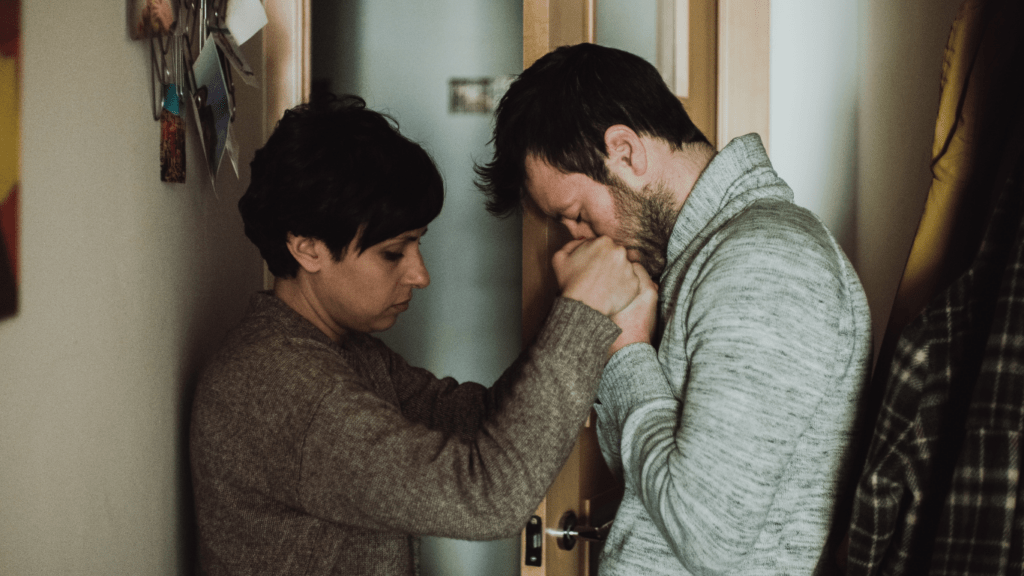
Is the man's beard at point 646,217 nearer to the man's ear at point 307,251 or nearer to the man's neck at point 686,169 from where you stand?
the man's neck at point 686,169

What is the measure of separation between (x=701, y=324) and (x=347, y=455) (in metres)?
0.43

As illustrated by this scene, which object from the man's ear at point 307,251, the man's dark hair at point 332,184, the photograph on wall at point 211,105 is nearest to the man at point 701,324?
the man's dark hair at point 332,184

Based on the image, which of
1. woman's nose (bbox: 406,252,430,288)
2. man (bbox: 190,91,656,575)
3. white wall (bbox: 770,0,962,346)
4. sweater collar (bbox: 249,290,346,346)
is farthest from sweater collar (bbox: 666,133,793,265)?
white wall (bbox: 770,0,962,346)

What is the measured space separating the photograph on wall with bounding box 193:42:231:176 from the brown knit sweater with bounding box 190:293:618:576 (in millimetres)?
347

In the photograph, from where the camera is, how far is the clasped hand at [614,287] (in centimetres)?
98

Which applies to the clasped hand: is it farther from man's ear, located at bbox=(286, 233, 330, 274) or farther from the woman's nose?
man's ear, located at bbox=(286, 233, 330, 274)

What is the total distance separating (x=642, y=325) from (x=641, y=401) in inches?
5.1

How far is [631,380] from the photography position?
930mm

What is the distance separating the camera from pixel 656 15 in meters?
1.60

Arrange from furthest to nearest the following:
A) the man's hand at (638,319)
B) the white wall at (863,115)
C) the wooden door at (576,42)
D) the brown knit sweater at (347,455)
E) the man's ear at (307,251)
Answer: the white wall at (863,115) → the wooden door at (576,42) → the man's ear at (307,251) → the man's hand at (638,319) → the brown knit sweater at (347,455)

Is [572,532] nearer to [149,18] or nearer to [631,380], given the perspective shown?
[631,380]

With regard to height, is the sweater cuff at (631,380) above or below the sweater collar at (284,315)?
below

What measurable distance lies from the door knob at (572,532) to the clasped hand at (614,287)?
0.49 meters

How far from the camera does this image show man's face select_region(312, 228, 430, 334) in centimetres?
111
